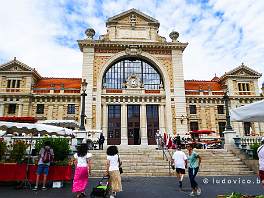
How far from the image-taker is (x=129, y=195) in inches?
332

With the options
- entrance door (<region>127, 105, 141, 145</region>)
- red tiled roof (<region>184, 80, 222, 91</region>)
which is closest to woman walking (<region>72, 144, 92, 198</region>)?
entrance door (<region>127, 105, 141, 145</region>)

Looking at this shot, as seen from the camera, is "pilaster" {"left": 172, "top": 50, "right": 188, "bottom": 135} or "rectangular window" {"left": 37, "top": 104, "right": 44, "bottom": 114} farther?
"rectangular window" {"left": 37, "top": 104, "right": 44, "bottom": 114}

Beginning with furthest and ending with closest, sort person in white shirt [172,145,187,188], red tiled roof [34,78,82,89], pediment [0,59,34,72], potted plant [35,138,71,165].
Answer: red tiled roof [34,78,82,89]
pediment [0,59,34,72]
potted plant [35,138,71,165]
person in white shirt [172,145,187,188]

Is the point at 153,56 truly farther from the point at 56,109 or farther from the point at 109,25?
the point at 56,109

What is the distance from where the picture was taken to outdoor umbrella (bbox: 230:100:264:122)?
568 centimetres

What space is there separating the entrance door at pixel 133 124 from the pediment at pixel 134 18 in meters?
12.7

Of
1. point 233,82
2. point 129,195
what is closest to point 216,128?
point 233,82

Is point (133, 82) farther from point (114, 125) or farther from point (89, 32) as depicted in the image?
point (89, 32)

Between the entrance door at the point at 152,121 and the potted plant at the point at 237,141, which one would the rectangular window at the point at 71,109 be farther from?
the potted plant at the point at 237,141

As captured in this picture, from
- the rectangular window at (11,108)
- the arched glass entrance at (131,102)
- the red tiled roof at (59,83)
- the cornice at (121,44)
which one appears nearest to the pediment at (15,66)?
the red tiled roof at (59,83)

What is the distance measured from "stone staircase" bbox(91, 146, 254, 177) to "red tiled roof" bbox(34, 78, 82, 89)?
1981cm

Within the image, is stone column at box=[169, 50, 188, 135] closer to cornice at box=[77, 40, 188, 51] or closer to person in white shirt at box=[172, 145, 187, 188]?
cornice at box=[77, 40, 188, 51]

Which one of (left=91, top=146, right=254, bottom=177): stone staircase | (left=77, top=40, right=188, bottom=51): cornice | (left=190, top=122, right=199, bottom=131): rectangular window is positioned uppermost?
(left=77, top=40, right=188, bottom=51): cornice

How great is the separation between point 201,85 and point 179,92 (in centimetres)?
708
